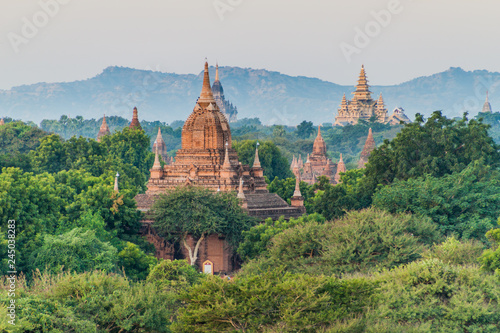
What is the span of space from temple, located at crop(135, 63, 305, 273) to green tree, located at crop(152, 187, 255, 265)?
774mm

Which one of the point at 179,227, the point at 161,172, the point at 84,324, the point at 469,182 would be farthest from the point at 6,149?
the point at 84,324

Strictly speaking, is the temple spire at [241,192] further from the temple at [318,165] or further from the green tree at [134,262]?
the temple at [318,165]

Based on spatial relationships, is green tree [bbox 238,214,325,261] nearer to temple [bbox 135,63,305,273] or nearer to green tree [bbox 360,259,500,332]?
temple [bbox 135,63,305,273]

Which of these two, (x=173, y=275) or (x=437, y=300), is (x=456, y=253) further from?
(x=173, y=275)

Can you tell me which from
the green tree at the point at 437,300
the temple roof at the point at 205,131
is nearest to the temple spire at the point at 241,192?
the temple roof at the point at 205,131

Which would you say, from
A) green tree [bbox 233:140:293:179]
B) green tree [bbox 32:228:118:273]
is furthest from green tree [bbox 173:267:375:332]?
green tree [bbox 233:140:293:179]

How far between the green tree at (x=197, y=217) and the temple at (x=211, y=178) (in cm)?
77

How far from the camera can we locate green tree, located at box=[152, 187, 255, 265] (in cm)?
5922

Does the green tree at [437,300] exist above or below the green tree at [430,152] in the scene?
below

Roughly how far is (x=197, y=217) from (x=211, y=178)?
295 inches

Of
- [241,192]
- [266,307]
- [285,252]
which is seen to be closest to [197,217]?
[241,192]

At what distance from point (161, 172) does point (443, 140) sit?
15.8 meters

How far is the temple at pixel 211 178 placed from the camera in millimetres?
61125

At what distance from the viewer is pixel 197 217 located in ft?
195
